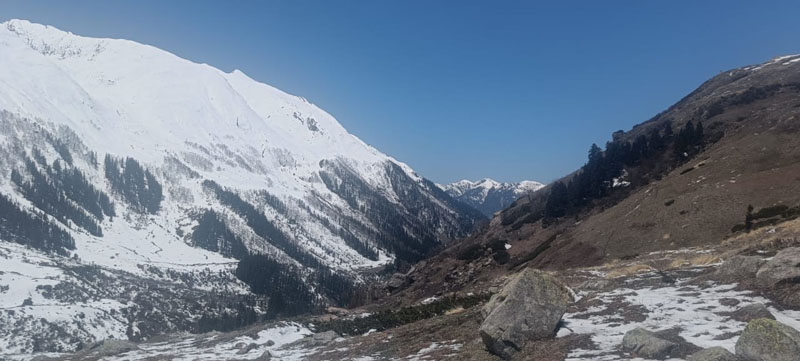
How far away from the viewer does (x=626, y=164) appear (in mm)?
108688

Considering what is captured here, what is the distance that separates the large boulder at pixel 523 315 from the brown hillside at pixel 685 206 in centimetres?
3421

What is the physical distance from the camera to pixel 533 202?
5605 inches

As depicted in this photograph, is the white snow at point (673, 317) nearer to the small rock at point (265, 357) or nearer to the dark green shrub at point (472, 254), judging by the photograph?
the small rock at point (265, 357)

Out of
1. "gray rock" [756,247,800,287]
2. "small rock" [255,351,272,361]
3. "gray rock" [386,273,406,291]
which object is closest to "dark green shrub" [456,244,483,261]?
"gray rock" [386,273,406,291]

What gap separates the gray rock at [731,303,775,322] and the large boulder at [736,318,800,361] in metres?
4.30

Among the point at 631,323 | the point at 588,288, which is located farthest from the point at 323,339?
the point at 631,323

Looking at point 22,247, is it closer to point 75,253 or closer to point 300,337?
point 75,253

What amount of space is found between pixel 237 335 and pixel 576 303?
36046 millimetres

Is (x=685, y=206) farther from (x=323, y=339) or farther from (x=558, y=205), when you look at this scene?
(x=558, y=205)

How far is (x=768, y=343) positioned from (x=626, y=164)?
104724 millimetres

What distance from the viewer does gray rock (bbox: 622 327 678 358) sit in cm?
1567

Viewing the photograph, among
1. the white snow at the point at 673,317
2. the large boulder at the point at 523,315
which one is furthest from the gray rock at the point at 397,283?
the large boulder at the point at 523,315

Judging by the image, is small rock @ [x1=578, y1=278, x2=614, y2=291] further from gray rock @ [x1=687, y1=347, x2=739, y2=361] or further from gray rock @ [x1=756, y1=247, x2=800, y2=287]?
gray rock @ [x1=687, y1=347, x2=739, y2=361]

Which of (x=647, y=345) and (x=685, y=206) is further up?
(x=685, y=206)
